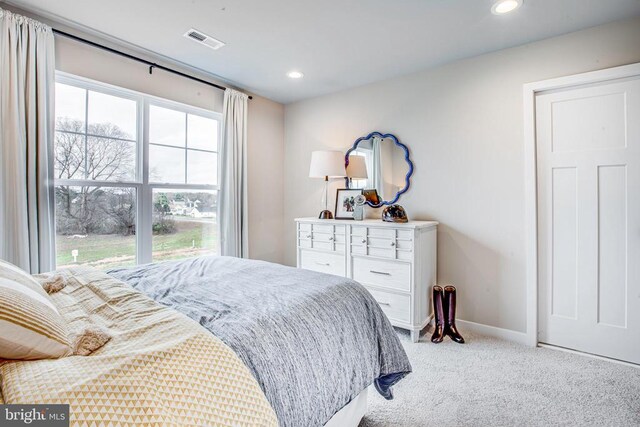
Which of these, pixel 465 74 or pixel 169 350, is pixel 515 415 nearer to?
pixel 169 350

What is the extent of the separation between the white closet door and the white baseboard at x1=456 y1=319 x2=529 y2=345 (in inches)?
6.1

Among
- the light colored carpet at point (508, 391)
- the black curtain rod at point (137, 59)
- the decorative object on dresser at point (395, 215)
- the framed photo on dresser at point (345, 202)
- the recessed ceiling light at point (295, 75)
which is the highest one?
the recessed ceiling light at point (295, 75)

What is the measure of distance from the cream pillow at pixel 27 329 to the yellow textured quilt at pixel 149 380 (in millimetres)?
29

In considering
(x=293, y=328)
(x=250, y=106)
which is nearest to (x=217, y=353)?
(x=293, y=328)

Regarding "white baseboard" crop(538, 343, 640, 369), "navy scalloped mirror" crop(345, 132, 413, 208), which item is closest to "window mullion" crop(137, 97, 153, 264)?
"navy scalloped mirror" crop(345, 132, 413, 208)

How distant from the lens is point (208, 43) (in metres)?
2.60

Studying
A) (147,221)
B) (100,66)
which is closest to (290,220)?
(147,221)

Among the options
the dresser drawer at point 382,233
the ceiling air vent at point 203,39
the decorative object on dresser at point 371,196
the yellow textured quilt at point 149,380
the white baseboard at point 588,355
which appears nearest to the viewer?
the yellow textured quilt at point 149,380

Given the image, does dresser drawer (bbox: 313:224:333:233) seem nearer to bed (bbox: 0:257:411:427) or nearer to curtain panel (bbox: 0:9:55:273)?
bed (bbox: 0:257:411:427)

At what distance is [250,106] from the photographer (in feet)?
12.4

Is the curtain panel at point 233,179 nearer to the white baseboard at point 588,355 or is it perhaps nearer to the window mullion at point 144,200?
the window mullion at point 144,200

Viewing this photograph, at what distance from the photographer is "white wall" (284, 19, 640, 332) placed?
2480 mm

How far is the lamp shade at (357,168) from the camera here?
3.48 metres

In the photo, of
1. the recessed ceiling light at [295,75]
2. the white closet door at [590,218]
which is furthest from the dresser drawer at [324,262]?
the recessed ceiling light at [295,75]
